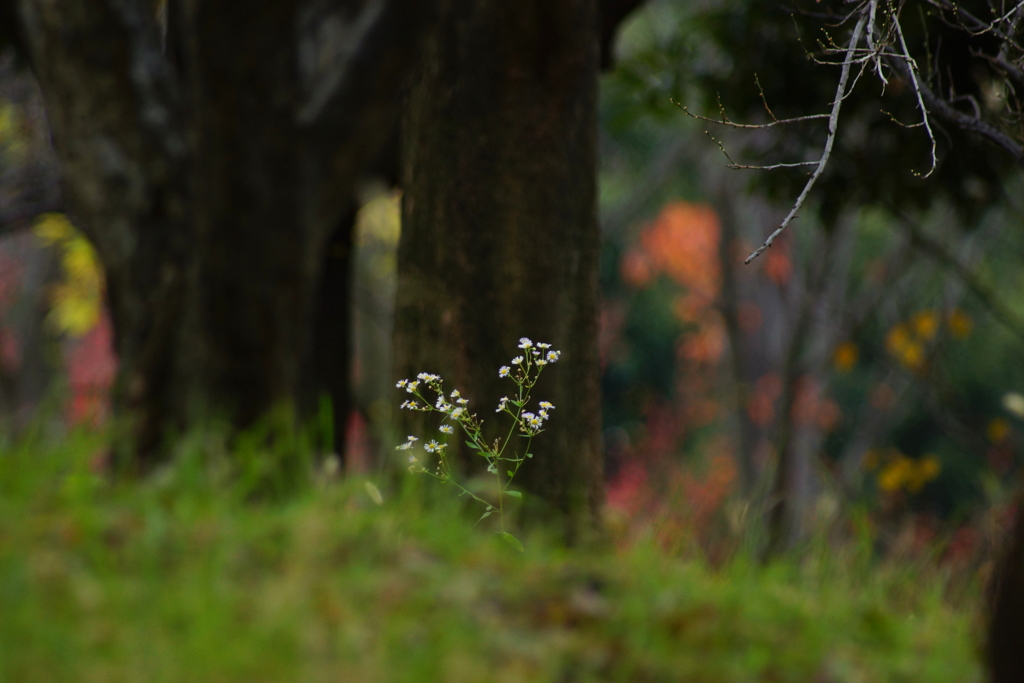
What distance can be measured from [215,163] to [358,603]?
107 inches

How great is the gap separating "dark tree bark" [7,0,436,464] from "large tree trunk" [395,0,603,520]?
2.01ft

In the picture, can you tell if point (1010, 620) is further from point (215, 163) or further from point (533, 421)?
point (215, 163)

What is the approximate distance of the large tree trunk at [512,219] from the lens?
4035 millimetres

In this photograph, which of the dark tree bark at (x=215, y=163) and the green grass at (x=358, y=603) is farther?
the dark tree bark at (x=215, y=163)

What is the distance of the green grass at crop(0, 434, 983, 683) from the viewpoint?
91.2 inches

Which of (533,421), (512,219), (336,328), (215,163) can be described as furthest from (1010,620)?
(336,328)

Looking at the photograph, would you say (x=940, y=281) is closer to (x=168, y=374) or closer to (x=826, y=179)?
(x=826, y=179)

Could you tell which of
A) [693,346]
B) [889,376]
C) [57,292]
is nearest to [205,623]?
[889,376]

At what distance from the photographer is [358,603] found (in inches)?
107

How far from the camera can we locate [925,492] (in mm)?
20797

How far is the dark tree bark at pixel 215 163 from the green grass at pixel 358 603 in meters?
1.08

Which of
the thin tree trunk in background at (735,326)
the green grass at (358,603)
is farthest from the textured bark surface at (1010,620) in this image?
the thin tree trunk in background at (735,326)

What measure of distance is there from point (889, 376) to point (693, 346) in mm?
10923

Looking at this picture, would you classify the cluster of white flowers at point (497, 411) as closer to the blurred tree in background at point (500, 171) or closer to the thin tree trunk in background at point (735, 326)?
the blurred tree in background at point (500, 171)
